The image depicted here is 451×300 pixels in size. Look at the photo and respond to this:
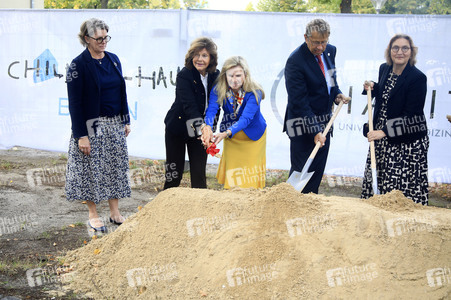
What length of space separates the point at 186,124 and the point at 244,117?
608 mm

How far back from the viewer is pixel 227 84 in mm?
4586

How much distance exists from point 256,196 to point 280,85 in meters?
4.02

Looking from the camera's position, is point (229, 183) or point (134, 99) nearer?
point (229, 183)

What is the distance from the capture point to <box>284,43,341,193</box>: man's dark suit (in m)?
4.63

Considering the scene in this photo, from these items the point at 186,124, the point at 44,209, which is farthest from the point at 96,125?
the point at 44,209

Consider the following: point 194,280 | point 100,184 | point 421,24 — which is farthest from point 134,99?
point 194,280

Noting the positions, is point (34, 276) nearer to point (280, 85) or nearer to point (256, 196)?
point (256, 196)

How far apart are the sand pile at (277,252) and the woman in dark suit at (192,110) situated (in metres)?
1.00

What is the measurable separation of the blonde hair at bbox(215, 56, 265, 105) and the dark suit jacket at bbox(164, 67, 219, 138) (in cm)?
18

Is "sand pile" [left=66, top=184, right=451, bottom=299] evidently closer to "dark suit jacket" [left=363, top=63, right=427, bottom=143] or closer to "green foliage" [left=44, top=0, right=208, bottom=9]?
"dark suit jacket" [left=363, top=63, right=427, bottom=143]

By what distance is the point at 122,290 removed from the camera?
3.40 m

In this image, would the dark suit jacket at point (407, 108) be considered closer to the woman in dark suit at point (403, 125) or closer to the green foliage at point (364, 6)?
the woman in dark suit at point (403, 125)

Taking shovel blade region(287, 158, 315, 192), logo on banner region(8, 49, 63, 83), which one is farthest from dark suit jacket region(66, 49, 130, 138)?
logo on banner region(8, 49, 63, 83)

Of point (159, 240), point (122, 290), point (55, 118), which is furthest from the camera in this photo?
point (55, 118)
